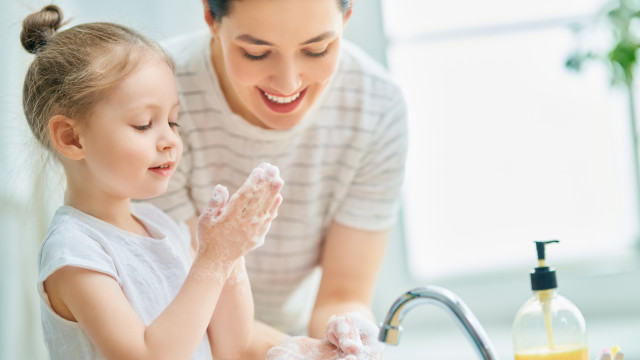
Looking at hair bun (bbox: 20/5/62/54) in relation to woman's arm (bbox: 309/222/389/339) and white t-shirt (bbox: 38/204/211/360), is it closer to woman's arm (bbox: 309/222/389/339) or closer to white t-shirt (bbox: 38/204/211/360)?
white t-shirt (bbox: 38/204/211/360)

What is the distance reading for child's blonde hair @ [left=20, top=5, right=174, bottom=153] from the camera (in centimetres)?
93

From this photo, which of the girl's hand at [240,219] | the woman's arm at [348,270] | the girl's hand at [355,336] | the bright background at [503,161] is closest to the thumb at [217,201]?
the girl's hand at [240,219]

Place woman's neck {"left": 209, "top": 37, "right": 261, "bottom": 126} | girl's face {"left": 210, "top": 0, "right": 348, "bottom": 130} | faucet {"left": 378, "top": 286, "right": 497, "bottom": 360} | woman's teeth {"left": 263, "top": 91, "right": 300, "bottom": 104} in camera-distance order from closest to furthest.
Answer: faucet {"left": 378, "top": 286, "right": 497, "bottom": 360}, girl's face {"left": 210, "top": 0, "right": 348, "bottom": 130}, woman's teeth {"left": 263, "top": 91, "right": 300, "bottom": 104}, woman's neck {"left": 209, "top": 37, "right": 261, "bottom": 126}

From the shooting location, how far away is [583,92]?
2.17 metres

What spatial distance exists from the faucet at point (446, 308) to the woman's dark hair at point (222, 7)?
468 millimetres

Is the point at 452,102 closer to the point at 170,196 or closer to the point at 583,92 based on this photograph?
the point at 583,92

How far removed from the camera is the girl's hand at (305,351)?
965 millimetres

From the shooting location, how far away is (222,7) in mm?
1165

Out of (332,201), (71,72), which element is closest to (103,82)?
(71,72)

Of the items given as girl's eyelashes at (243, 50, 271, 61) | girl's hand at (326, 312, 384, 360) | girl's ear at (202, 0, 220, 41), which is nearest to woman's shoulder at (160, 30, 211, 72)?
girl's ear at (202, 0, 220, 41)

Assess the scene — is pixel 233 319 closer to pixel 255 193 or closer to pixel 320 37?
pixel 255 193

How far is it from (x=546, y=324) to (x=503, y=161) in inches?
47.4

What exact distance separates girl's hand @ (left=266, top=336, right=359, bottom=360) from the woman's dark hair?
20.0 inches

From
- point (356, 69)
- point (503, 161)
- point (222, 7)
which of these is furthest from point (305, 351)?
point (503, 161)
